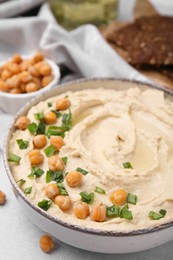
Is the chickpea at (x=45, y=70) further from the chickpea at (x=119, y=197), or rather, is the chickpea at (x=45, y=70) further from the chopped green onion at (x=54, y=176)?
the chickpea at (x=119, y=197)

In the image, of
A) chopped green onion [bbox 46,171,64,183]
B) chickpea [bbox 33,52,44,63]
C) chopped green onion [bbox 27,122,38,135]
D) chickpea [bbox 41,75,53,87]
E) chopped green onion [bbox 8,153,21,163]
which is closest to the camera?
chopped green onion [bbox 46,171,64,183]

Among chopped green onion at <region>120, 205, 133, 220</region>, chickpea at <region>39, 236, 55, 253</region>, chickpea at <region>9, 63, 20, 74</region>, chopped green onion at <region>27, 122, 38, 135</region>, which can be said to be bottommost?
chickpea at <region>39, 236, 55, 253</region>

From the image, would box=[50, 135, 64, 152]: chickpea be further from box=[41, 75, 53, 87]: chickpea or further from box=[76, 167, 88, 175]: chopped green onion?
box=[41, 75, 53, 87]: chickpea

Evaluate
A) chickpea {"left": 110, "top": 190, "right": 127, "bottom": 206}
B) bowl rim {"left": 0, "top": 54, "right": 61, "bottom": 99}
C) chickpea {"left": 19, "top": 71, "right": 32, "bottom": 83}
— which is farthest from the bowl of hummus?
chickpea {"left": 19, "top": 71, "right": 32, "bottom": 83}

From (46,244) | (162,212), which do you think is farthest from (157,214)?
(46,244)

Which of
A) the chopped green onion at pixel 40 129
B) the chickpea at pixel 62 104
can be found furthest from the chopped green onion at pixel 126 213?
the chickpea at pixel 62 104

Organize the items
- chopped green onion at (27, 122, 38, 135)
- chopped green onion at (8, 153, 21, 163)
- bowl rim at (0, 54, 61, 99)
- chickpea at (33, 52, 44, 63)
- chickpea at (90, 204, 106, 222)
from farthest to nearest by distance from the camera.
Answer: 1. chickpea at (33, 52, 44, 63)
2. bowl rim at (0, 54, 61, 99)
3. chopped green onion at (27, 122, 38, 135)
4. chopped green onion at (8, 153, 21, 163)
5. chickpea at (90, 204, 106, 222)

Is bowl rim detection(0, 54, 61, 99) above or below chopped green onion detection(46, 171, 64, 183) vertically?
below

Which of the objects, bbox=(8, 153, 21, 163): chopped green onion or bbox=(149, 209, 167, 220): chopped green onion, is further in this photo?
bbox=(8, 153, 21, 163): chopped green onion
